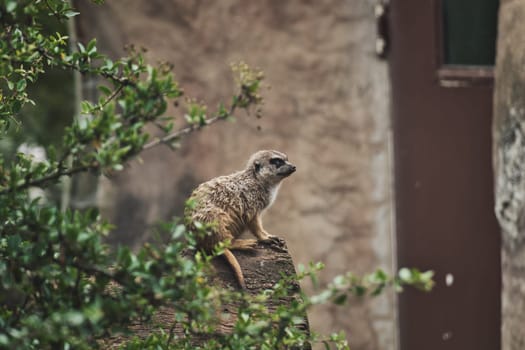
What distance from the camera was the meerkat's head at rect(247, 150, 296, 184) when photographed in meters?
2.27

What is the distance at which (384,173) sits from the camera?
3.84m

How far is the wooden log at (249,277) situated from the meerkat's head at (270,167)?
0.21 meters

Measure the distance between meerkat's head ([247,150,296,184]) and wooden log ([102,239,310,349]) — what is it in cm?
21

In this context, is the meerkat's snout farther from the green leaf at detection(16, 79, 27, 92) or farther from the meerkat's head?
the green leaf at detection(16, 79, 27, 92)

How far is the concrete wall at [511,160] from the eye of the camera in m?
2.45

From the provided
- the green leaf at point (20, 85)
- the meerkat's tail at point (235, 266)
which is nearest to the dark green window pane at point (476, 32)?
the meerkat's tail at point (235, 266)

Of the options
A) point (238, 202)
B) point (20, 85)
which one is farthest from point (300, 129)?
point (20, 85)

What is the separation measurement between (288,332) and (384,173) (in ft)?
8.09

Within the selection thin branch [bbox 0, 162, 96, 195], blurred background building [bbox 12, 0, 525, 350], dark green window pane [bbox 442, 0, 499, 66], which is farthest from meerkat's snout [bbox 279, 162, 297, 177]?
dark green window pane [bbox 442, 0, 499, 66]

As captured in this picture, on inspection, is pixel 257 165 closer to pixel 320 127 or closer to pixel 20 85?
pixel 20 85

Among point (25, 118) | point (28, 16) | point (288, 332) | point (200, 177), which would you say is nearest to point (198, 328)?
point (288, 332)

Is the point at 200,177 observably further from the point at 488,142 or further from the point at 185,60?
the point at 488,142

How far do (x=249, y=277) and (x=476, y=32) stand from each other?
83.1 inches

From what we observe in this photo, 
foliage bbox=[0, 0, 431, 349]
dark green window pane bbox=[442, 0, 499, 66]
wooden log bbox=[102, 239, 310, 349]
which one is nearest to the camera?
foliage bbox=[0, 0, 431, 349]
